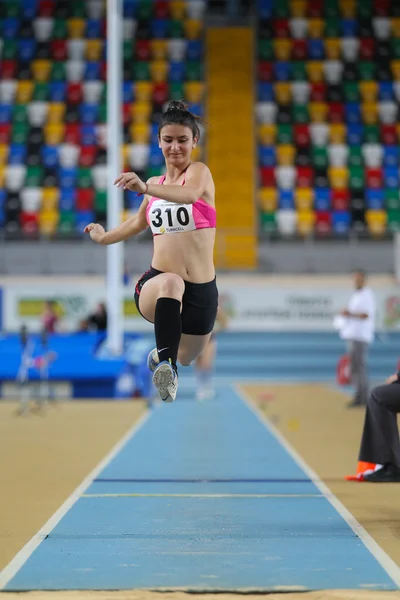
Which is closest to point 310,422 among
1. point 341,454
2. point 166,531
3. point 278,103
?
point 341,454

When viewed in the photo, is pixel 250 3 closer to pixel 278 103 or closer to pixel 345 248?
pixel 278 103

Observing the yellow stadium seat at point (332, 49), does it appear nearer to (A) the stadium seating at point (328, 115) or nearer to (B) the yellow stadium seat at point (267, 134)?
(A) the stadium seating at point (328, 115)

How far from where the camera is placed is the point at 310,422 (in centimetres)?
1154

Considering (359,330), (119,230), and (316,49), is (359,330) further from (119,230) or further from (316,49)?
(316,49)

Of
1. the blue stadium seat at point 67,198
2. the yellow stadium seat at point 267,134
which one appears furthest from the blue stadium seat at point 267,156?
the blue stadium seat at point 67,198

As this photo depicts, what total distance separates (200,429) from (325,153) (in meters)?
13.9

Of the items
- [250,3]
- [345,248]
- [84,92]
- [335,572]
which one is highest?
[250,3]

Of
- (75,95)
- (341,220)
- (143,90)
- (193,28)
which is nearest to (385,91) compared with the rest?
(341,220)

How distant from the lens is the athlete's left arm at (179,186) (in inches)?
171

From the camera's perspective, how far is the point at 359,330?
13633 millimetres

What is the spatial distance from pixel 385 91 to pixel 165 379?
21.4 meters

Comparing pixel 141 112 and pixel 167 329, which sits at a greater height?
pixel 141 112

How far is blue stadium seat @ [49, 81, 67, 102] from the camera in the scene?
24703 millimetres

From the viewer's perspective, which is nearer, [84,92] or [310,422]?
[310,422]
